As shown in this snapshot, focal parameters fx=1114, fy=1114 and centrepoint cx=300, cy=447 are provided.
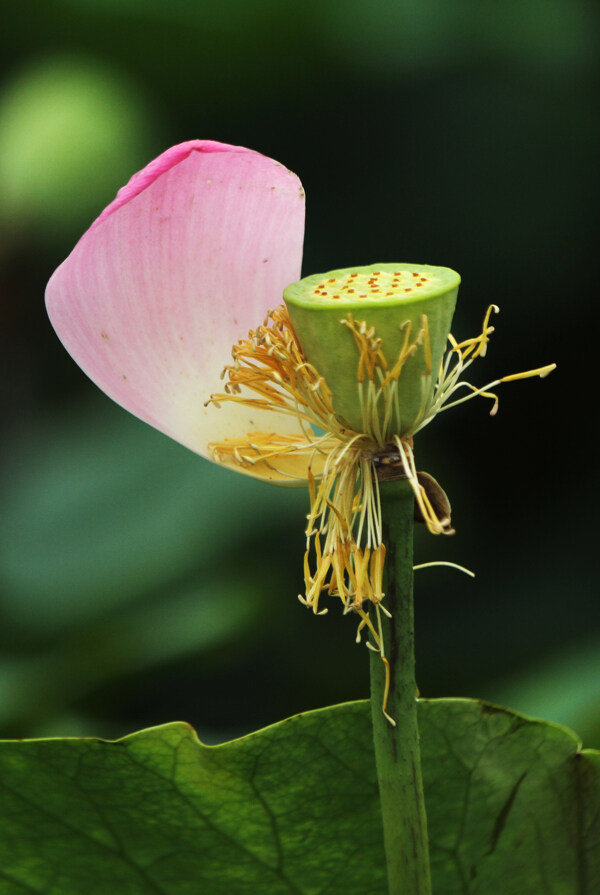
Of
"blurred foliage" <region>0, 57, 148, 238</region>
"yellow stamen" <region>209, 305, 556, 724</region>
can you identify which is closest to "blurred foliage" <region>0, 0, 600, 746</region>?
"blurred foliage" <region>0, 57, 148, 238</region>

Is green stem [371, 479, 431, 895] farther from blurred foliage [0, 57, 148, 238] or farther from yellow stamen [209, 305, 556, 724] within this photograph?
blurred foliage [0, 57, 148, 238]

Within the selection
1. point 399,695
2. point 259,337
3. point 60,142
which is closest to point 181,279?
point 259,337

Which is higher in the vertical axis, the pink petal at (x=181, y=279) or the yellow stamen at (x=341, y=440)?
the pink petal at (x=181, y=279)

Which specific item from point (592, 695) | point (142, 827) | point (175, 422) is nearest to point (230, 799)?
point (142, 827)

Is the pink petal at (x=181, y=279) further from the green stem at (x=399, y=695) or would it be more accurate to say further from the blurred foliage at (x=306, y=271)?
the blurred foliage at (x=306, y=271)

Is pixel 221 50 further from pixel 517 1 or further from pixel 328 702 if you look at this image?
pixel 328 702

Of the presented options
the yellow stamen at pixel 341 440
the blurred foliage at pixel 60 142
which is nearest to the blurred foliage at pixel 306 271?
the blurred foliage at pixel 60 142
